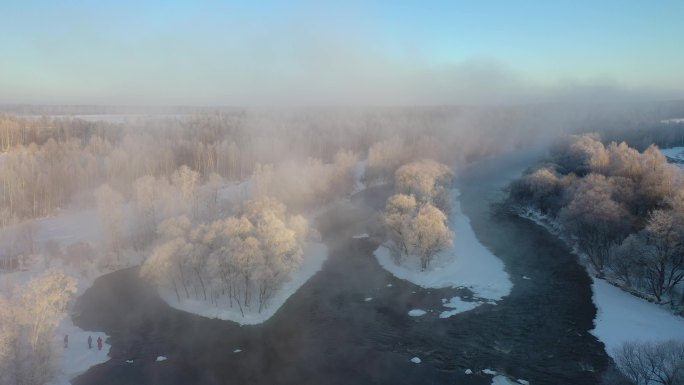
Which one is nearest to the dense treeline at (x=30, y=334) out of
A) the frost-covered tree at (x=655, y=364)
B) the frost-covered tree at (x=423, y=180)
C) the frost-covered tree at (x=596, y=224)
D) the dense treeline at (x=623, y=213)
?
the frost-covered tree at (x=655, y=364)

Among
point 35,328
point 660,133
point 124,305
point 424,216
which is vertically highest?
point 660,133

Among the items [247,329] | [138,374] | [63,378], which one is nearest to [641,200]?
[247,329]

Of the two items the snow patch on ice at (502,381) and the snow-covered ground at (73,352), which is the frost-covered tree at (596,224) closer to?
the snow patch on ice at (502,381)

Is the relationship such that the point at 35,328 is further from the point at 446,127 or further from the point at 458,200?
the point at 446,127

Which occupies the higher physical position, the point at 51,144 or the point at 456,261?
the point at 51,144

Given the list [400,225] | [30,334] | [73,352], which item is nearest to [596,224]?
[400,225]

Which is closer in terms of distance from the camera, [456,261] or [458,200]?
[456,261]
